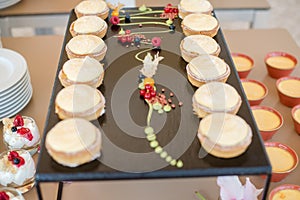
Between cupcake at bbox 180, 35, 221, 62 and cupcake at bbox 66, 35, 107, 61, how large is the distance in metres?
0.20

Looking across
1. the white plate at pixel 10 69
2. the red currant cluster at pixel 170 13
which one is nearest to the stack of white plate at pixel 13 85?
the white plate at pixel 10 69

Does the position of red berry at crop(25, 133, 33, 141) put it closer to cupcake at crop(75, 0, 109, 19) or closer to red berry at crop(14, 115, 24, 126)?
red berry at crop(14, 115, 24, 126)

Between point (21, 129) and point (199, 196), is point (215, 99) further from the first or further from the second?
point (21, 129)

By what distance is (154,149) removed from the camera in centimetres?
85

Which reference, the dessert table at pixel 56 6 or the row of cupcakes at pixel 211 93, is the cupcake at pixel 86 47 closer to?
the row of cupcakes at pixel 211 93

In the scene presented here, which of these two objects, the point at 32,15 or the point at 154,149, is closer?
the point at 154,149

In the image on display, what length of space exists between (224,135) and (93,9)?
62 cm

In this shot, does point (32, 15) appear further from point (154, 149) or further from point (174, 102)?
point (154, 149)

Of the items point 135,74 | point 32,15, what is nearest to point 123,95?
point 135,74

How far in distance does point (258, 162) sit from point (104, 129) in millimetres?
313

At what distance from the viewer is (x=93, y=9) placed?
1.25 m

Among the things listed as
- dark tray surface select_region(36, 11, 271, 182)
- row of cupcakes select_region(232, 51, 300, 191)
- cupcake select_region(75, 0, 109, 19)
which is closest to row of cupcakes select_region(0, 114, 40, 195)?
dark tray surface select_region(36, 11, 271, 182)

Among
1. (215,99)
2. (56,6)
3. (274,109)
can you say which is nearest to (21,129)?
(215,99)

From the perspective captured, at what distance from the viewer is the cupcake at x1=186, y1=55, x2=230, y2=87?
3.21 ft
